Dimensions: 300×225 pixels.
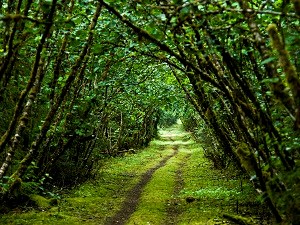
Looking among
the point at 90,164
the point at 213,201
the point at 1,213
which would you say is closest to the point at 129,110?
the point at 90,164

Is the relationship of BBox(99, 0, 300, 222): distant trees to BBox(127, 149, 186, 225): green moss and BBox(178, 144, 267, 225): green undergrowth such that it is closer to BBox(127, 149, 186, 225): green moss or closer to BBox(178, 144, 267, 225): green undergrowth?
BBox(178, 144, 267, 225): green undergrowth

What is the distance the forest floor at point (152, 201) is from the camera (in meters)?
12.0

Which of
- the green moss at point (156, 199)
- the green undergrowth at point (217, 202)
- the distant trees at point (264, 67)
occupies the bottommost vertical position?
A: the green moss at point (156, 199)

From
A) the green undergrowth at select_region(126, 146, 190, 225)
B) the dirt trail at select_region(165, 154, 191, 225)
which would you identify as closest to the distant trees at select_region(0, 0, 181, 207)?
the green undergrowth at select_region(126, 146, 190, 225)

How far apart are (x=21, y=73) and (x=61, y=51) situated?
4.54 metres

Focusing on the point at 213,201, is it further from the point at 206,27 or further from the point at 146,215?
the point at 206,27

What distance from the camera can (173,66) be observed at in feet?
32.7

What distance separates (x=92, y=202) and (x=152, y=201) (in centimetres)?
257

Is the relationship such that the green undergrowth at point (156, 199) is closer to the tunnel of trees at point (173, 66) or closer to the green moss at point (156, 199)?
the green moss at point (156, 199)

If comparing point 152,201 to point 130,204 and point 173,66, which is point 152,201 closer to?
point 130,204

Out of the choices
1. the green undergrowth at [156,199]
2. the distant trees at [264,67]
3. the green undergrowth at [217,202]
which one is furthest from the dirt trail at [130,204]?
the distant trees at [264,67]

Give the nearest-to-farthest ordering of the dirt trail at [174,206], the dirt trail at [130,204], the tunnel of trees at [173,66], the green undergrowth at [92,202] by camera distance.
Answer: the tunnel of trees at [173,66], the green undergrowth at [92,202], the dirt trail at [130,204], the dirt trail at [174,206]

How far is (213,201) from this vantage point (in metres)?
15.4

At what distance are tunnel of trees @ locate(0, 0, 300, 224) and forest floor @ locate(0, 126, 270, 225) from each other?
1185 mm
